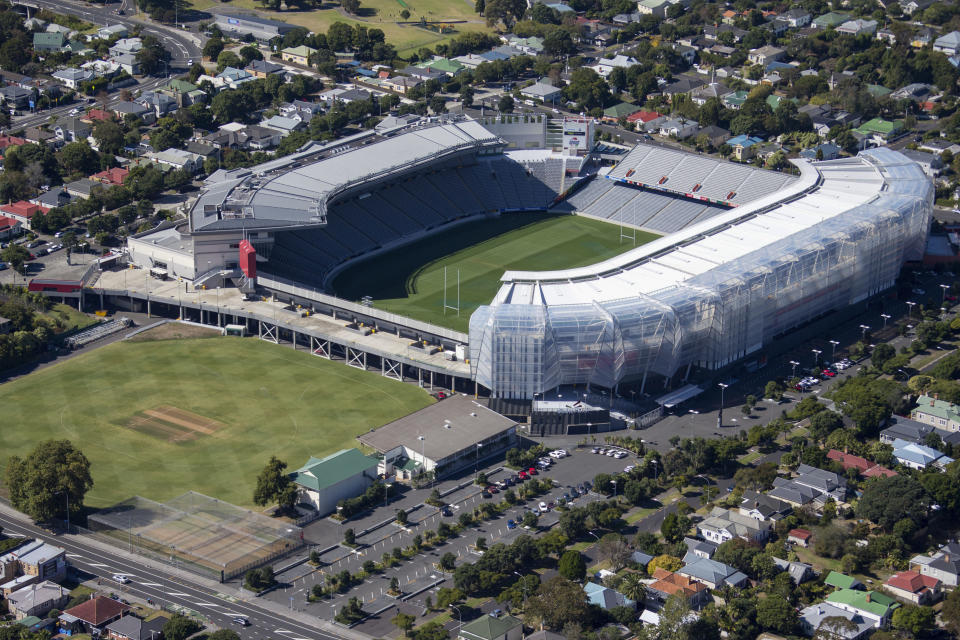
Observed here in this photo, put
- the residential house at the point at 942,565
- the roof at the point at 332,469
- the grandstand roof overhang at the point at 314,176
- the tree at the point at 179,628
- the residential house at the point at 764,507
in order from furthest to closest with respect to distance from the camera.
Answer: the grandstand roof overhang at the point at 314,176, the roof at the point at 332,469, the residential house at the point at 764,507, the residential house at the point at 942,565, the tree at the point at 179,628

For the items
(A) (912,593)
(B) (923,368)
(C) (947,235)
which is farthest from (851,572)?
(C) (947,235)

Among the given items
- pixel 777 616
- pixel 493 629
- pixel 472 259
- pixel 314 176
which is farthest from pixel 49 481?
pixel 472 259

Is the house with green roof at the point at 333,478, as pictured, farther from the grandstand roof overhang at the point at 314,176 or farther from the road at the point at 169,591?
the grandstand roof overhang at the point at 314,176

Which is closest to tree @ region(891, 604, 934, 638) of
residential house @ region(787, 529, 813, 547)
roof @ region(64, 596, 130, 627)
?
residential house @ region(787, 529, 813, 547)

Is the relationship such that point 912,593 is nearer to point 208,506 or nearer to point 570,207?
point 208,506

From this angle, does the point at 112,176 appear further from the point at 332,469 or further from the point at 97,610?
the point at 97,610

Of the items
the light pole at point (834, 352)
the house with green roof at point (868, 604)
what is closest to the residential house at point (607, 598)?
the house with green roof at point (868, 604)

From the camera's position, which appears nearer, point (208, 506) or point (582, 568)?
point (582, 568)
